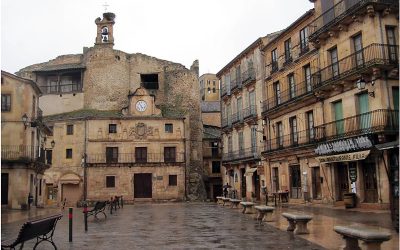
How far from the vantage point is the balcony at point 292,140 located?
26881 millimetres

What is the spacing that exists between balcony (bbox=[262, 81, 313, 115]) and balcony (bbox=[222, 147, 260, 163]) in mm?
3863

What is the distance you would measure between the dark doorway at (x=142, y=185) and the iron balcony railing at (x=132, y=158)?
1.56m

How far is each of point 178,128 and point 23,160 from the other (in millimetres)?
20018

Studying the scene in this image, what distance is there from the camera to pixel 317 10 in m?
26.0

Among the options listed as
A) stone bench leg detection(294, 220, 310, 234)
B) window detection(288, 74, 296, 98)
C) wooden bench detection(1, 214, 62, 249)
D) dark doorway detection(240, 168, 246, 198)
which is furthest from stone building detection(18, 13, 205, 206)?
wooden bench detection(1, 214, 62, 249)

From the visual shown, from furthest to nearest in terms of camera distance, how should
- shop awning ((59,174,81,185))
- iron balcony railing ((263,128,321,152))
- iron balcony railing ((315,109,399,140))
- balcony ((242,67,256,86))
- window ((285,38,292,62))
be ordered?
shop awning ((59,174,81,185)) < balcony ((242,67,256,86)) < window ((285,38,292,62)) < iron balcony railing ((263,128,321,152)) < iron balcony railing ((315,109,399,140))

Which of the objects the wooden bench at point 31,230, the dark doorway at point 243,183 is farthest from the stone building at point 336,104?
the wooden bench at point 31,230

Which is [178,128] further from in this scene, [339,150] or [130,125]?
[339,150]

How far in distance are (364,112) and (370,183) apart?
3457 millimetres

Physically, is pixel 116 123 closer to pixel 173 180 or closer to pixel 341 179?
pixel 173 180

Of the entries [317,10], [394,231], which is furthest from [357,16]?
[394,231]

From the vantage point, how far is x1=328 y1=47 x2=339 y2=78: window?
939 inches

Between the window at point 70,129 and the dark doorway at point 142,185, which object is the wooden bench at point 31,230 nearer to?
the dark doorway at point 142,185

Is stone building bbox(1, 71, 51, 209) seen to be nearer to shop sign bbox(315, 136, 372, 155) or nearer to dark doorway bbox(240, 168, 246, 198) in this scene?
dark doorway bbox(240, 168, 246, 198)
